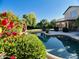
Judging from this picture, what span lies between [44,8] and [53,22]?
8.85 metres

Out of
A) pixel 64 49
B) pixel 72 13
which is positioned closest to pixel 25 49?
pixel 64 49

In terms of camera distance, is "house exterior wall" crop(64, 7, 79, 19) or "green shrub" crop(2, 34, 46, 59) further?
"house exterior wall" crop(64, 7, 79, 19)

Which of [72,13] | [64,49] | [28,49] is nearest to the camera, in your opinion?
[28,49]

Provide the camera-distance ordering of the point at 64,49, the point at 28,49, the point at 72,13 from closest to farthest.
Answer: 1. the point at 28,49
2. the point at 64,49
3. the point at 72,13

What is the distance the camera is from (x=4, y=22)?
2871mm

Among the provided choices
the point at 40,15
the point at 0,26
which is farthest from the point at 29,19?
the point at 0,26

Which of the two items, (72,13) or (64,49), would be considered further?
(72,13)

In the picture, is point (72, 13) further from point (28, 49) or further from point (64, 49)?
point (28, 49)

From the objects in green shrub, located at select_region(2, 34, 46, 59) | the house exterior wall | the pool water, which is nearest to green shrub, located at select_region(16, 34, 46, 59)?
green shrub, located at select_region(2, 34, 46, 59)

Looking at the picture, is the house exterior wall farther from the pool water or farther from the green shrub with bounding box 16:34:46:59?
the green shrub with bounding box 16:34:46:59

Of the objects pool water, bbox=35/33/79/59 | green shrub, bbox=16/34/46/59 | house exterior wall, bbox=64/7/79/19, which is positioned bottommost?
pool water, bbox=35/33/79/59

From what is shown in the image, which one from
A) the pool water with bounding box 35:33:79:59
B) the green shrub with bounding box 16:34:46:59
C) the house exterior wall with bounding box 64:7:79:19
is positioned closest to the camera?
the green shrub with bounding box 16:34:46:59

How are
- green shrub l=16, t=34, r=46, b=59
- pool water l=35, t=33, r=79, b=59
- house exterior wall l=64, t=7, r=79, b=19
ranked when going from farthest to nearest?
1. house exterior wall l=64, t=7, r=79, b=19
2. pool water l=35, t=33, r=79, b=59
3. green shrub l=16, t=34, r=46, b=59

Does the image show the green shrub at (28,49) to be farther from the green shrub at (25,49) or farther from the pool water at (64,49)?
the pool water at (64,49)
